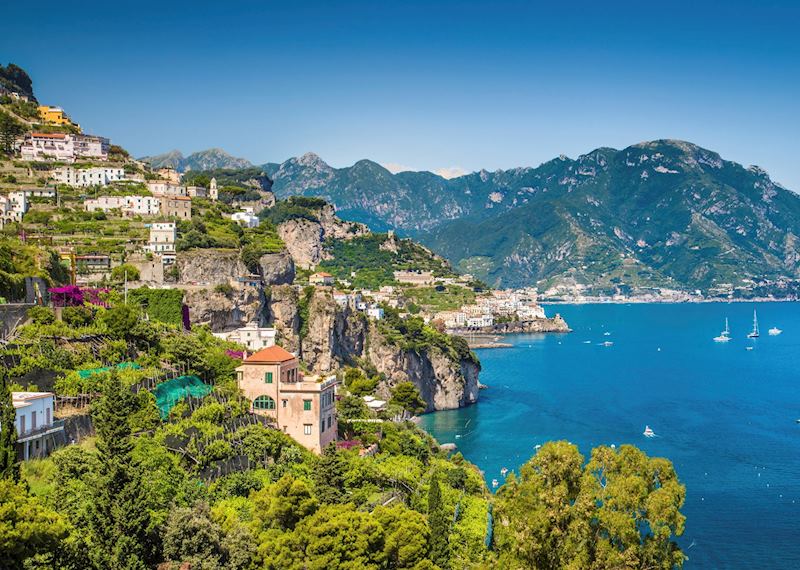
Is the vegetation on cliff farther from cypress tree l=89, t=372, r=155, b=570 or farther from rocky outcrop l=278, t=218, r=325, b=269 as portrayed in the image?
cypress tree l=89, t=372, r=155, b=570

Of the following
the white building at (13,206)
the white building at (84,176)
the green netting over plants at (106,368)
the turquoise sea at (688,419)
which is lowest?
the turquoise sea at (688,419)

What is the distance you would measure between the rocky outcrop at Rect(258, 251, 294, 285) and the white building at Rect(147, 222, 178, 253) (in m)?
6.88

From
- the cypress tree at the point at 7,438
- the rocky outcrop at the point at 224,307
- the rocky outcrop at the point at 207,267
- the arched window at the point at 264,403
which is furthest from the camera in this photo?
the rocky outcrop at the point at 207,267

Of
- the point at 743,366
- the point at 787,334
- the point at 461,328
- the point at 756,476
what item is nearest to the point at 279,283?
the point at 756,476

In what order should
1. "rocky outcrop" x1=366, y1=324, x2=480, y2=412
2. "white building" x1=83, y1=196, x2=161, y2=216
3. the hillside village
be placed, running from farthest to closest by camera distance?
"rocky outcrop" x1=366, y1=324, x2=480, y2=412 < "white building" x1=83, y1=196, x2=161, y2=216 < the hillside village

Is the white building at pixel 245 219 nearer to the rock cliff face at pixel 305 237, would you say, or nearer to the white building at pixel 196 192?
the white building at pixel 196 192

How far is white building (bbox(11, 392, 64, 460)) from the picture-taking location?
835 inches

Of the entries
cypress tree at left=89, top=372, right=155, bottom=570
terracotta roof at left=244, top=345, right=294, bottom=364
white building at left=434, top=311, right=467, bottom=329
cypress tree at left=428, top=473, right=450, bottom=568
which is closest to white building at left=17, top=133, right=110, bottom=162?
terracotta roof at left=244, top=345, right=294, bottom=364

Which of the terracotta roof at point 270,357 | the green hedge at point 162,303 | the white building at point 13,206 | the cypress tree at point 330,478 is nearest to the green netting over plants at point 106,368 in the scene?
the terracotta roof at point 270,357

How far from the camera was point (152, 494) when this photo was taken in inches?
842

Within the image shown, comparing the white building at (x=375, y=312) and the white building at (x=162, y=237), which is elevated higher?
the white building at (x=162, y=237)

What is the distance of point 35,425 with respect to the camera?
22.0m

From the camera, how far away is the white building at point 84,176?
56.2 m

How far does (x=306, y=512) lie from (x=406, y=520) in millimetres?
2675
